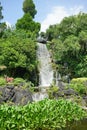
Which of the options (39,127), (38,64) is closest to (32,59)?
(38,64)

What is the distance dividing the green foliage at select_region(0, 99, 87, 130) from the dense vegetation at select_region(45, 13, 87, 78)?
15480 millimetres

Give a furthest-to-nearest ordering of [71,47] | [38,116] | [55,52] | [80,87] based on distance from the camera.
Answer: [55,52], [71,47], [80,87], [38,116]

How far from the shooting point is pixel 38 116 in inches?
523

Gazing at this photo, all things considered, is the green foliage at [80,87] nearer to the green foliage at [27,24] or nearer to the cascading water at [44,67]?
the cascading water at [44,67]

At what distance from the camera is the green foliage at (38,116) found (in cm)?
1196

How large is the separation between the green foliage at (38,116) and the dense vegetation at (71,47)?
15.5 meters

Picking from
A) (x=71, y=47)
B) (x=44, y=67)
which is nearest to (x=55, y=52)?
(x=71, y=47)

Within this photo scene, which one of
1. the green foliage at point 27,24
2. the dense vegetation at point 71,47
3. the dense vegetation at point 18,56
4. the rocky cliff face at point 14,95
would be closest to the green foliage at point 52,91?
the rocky cliff face at point 14,95

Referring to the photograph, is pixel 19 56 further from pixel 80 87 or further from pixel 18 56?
pixel 80 87

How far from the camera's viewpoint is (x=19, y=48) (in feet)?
94.3

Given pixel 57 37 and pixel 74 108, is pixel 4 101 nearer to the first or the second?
pixel 74 108

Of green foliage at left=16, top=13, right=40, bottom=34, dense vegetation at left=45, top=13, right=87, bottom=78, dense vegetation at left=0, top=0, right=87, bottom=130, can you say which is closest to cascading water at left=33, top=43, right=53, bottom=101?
dense vegetation at left=0, top=0, right=87, bottom=130

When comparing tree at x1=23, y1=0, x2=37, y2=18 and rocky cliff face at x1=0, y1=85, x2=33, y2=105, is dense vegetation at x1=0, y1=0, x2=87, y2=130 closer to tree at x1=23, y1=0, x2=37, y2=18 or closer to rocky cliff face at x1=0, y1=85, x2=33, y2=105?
rocky cliff face at x1=0, y1=85, x2=33, y2=105

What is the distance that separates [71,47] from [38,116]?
19.0m
